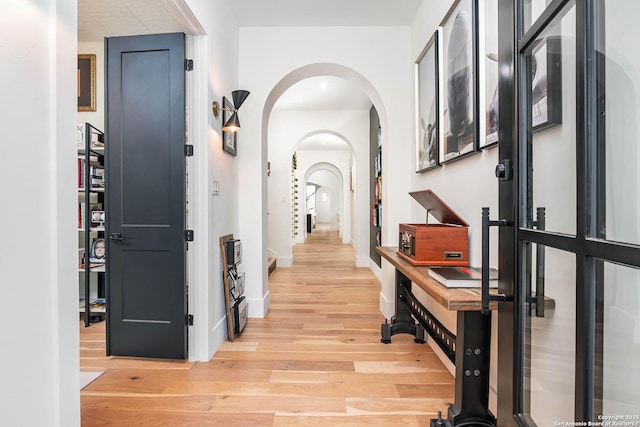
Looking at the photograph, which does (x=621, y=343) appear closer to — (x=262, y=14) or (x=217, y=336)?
(x=217, y=336)

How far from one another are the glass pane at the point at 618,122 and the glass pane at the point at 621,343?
8 centimetres

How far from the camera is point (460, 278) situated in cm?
147

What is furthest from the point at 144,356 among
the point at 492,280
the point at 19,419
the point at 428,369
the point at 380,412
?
the point at 492,280

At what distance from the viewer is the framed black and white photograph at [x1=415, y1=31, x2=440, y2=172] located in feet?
8.20

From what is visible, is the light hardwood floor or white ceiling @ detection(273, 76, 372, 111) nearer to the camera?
the light hardwood floor

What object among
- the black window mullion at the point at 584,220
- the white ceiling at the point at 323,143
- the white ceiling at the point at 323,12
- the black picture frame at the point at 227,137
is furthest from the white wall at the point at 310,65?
the white ceiling at the point at 323,143

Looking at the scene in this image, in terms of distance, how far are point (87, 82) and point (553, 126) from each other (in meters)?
4.22

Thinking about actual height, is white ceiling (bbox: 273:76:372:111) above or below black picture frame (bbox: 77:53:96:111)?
above

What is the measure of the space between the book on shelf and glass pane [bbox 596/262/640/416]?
2.56 feet

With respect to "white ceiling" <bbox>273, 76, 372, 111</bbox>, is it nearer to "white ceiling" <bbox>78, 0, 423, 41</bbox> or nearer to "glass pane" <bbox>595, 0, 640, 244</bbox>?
"white ceiling" <bbox>78, 0, 423, 41</bbox>

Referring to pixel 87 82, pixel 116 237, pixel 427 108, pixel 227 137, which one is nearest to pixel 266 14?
pixel 227 137

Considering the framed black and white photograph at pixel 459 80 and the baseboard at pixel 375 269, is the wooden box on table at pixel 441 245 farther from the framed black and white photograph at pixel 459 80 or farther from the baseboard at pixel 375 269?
the baseboard at pixel 375 269

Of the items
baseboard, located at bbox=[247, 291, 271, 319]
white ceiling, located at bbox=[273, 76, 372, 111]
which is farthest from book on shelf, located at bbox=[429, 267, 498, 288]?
white ceiling, located at bbox=[273, 76, 372, 111]

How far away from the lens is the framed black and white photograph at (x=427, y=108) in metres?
2.50
